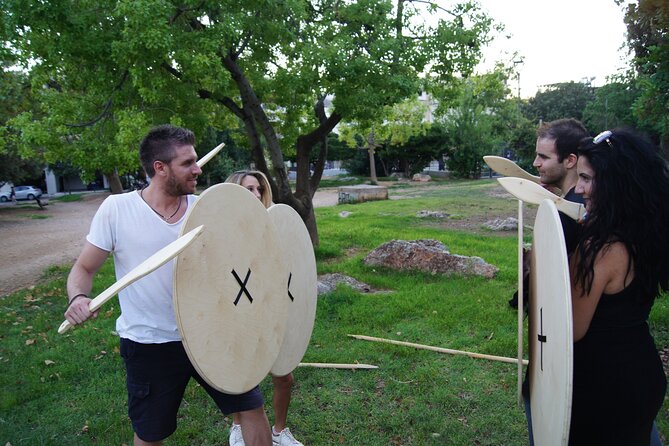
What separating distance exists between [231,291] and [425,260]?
556 centimetres

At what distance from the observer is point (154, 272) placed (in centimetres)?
238

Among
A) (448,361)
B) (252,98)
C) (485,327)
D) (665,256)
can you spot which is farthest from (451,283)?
(665,256)

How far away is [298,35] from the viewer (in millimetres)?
8492

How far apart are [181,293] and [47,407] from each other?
285 cm

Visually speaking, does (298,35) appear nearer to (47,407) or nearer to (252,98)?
(252,98)

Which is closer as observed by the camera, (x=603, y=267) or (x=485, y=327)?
(x=603, y=267)

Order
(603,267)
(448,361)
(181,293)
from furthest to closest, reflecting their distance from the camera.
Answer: (448,361)
(181,293)
(603,267)

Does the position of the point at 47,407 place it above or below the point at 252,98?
below

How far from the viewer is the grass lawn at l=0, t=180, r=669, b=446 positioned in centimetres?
356

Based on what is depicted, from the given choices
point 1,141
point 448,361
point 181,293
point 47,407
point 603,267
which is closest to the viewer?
point 603,267

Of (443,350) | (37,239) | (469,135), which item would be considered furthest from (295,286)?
(469,135)

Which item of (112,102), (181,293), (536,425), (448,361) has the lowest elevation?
(448,361)

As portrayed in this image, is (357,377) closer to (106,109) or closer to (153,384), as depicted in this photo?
(153,384)

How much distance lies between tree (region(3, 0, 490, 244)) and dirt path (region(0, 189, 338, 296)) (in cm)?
346
